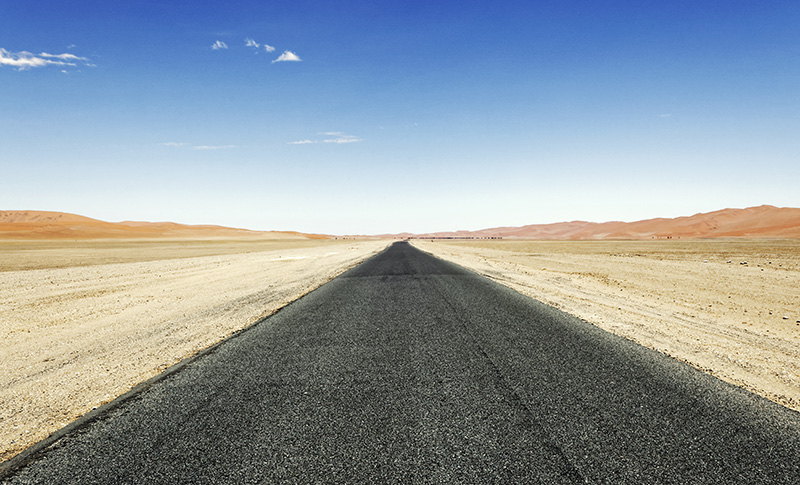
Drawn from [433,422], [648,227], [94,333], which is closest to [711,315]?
[433,422]

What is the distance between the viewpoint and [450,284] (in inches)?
569

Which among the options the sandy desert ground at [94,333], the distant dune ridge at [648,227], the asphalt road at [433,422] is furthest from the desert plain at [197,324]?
the distant dune ridge at [648,227]

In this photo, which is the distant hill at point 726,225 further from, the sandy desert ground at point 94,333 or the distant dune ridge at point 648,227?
the sandy desert ground at point 94,333

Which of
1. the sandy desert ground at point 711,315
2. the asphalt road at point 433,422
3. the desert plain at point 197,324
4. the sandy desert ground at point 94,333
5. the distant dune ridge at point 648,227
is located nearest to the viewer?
the asphalt road at point 433,422

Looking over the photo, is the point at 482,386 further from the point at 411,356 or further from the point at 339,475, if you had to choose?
the point at 339,475

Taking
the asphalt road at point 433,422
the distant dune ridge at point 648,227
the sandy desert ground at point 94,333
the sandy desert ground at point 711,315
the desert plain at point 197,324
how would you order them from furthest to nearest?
the distant dune ridge at point 648,227 → the sandy desert ground at point 711,315 → the desert plain at point 197,324 → the sandy desert ground at point 94,333 → the asphalt road at point 433,422

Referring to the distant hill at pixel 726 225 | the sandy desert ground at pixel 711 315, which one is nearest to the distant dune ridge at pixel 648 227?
the distant hill at pixel 726 225

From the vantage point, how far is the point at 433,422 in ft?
11.9

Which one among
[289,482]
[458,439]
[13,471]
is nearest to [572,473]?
[458,439]

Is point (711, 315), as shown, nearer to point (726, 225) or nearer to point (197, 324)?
A: point (197, 324)

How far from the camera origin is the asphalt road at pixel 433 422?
291 centimetres

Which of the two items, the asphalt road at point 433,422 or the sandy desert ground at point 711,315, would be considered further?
the sandy desert ground at point 711,315

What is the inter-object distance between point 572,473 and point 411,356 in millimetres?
3098

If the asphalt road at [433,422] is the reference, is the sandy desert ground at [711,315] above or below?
below
